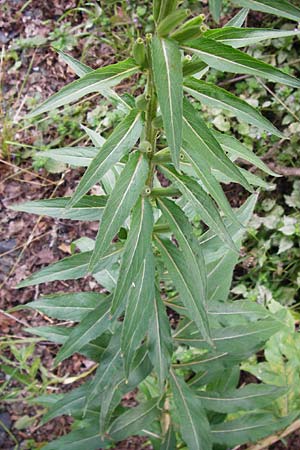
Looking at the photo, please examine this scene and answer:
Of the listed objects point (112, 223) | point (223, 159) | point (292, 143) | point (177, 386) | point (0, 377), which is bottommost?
point (0, 377)

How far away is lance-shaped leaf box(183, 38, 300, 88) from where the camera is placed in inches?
40.2

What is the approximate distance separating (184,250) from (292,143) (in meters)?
1.57

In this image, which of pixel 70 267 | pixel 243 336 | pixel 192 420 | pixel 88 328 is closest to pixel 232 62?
pixel 70 267

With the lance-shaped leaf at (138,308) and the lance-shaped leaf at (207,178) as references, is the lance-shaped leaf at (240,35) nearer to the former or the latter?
the lance-shaped leaf at (207,178)

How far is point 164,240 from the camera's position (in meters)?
1.45

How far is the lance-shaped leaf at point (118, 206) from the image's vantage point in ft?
3.69

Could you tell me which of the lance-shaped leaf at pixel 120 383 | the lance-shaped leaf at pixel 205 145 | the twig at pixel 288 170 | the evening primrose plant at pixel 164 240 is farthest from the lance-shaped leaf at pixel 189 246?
the twig at pixel 288 170

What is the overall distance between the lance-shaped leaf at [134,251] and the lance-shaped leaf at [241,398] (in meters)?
0.74

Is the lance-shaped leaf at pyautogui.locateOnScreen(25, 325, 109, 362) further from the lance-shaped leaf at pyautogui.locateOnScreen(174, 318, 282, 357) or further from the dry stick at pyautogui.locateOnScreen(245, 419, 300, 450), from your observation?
the dry stick at pyautogui.locateOnScreen(245, 419, 300, 450)

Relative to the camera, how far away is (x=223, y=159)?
3.59 ft

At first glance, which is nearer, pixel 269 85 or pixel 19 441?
pixel 19 441

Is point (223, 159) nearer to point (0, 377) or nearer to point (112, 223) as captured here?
point (112, 223)

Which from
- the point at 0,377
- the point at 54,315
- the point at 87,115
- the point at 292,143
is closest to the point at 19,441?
the point at 0,377

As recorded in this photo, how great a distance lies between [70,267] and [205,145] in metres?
0.58
